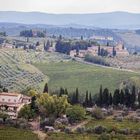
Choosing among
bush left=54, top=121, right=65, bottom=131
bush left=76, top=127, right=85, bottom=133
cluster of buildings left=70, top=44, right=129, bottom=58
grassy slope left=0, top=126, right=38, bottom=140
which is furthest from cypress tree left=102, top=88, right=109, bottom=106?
cluster of buildings left=70, top=44, right=129, bottom=58

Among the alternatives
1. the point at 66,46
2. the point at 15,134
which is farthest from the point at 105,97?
the point at 66,46

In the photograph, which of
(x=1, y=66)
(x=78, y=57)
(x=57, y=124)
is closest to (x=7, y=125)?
(x=57, y=124)

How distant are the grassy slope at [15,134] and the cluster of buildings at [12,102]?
706 centimetres

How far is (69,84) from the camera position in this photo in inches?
4043

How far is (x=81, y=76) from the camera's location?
109062 millimetres

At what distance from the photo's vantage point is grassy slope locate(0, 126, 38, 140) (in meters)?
50.5

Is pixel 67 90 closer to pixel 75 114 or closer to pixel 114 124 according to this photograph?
pixel 75 114

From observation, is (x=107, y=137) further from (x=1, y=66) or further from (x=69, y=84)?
(x=1, y=66)

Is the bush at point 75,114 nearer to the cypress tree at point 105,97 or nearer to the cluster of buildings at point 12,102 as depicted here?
the cluster of buildings at point 12,102

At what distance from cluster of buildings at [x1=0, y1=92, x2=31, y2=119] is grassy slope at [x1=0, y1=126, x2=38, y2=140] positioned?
7063 millimetres

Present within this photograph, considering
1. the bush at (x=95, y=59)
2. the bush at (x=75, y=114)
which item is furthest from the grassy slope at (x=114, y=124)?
the bush at (x=95, y=59)

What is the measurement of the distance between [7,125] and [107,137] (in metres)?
12.3

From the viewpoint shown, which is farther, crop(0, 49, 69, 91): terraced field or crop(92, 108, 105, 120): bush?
crop(0, 49, 69, 91): terraced field

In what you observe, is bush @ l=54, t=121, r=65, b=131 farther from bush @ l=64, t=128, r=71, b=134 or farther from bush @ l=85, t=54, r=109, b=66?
bush @ l=85, t=54, r=109, b=66
